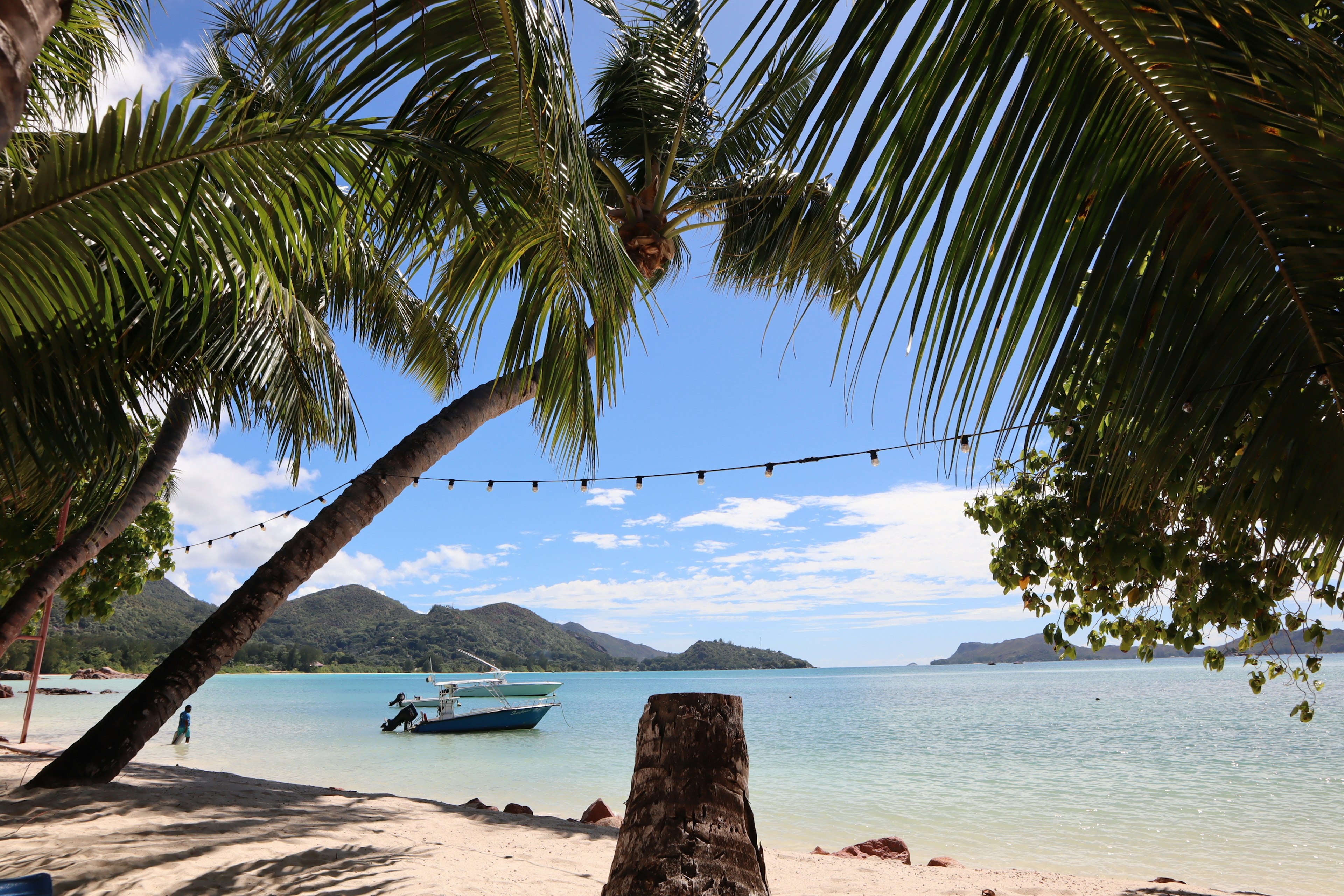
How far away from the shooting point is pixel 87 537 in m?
5.89

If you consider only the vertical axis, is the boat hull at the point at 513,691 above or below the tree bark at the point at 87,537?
below

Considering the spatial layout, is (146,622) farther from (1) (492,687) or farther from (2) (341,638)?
(1) (492,687)

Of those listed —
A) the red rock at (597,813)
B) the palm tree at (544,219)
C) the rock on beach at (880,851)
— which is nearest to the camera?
the palm tree at (544,219)

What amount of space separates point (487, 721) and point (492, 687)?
160 cm

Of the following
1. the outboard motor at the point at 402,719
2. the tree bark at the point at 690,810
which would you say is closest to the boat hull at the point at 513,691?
the outboard motor at the point at 402,719

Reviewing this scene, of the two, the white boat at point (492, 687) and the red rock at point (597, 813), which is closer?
the red rock at point (597, 813)

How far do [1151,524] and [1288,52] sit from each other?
3360mm

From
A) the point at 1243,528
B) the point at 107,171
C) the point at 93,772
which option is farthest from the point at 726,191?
the point at 93,772

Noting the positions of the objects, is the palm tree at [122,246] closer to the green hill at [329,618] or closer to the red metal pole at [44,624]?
the red metal pole at [44,624]

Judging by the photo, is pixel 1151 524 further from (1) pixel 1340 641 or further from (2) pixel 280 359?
(1) pixel 1340 641

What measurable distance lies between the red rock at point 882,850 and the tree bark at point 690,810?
221 inches

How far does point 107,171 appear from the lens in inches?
83.0

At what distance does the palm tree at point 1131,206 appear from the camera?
38.1 inches

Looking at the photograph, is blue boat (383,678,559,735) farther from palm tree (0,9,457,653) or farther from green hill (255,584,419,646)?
green hill (255,584,419,646)
